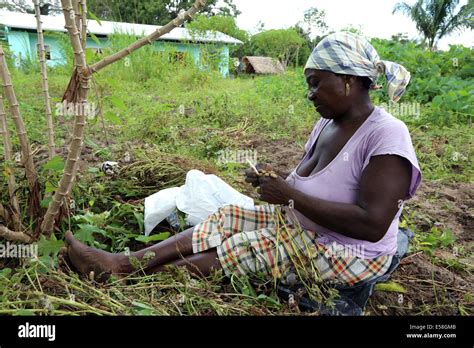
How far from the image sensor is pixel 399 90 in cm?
184

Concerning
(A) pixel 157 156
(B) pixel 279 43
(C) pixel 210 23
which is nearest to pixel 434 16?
(B) pixel 279 43

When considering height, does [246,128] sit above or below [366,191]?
below

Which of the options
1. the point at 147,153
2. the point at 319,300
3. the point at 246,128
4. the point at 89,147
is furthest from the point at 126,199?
the point at 246,128

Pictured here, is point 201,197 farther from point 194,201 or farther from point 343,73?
point 343,73

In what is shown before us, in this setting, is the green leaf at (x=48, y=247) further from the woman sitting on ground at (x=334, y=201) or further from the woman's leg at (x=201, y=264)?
the woman's leg at (x=201, y=264)

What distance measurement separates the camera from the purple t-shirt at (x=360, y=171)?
164 cm

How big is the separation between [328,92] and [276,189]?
46 centimetres

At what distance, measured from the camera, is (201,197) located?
236cm

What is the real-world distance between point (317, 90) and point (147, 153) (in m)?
1.99

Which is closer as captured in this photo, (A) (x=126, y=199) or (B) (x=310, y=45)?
(A) (x=126, y=199)

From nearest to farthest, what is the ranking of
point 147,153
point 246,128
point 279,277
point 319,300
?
point 319,300 < point 279,277 < point 147,153 < point 246,128

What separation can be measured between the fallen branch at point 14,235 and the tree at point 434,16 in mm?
27134

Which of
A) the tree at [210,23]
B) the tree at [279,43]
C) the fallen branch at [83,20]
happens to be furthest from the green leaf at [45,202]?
the tree at [279,43]
